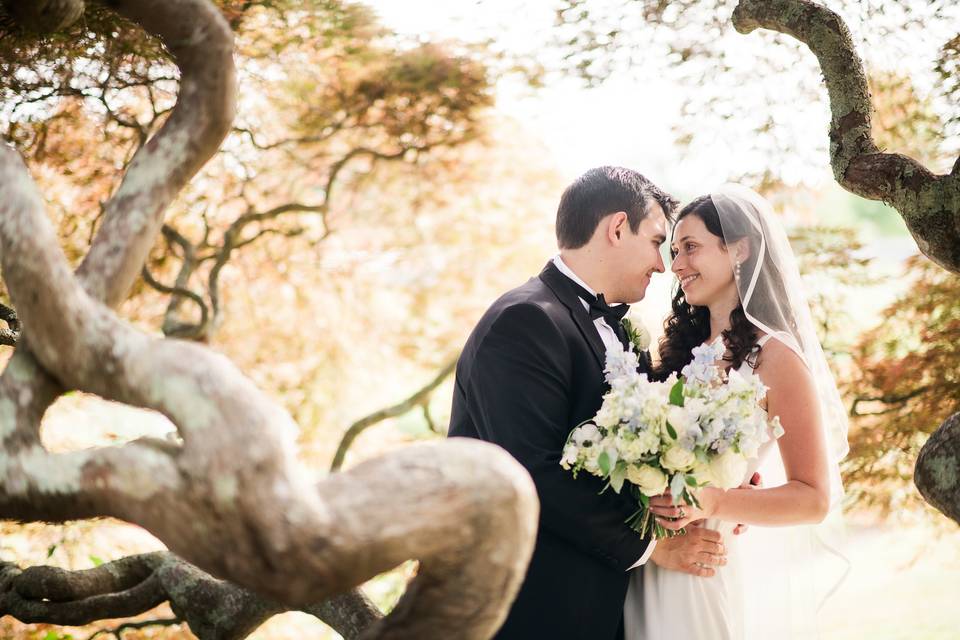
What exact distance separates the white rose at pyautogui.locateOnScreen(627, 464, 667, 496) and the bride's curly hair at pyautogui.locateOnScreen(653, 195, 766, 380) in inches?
32.0

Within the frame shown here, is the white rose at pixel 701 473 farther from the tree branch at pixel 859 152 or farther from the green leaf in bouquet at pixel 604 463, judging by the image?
the tree branch at pixel 859 152

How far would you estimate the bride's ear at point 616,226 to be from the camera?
3.22m

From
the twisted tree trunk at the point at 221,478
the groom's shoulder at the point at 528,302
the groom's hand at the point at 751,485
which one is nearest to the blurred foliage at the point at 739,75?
the groom's hand at the point at 751,485

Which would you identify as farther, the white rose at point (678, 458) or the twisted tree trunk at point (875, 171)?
the white rose at point (678, 458)

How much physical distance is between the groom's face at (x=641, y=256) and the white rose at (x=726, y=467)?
870 mm

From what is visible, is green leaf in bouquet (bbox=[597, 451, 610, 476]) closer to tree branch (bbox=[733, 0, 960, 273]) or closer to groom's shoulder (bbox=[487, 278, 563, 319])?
groom's shoulder (bbox=[487, 278, 563, 319])

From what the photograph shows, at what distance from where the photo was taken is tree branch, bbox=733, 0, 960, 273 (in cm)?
251

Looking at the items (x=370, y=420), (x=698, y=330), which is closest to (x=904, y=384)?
(x=698, y=330)

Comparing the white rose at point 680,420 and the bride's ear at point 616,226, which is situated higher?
the bride's ear at point 616,226

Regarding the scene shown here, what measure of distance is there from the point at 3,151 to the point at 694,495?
1.91 meters

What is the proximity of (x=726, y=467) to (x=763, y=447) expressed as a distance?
2.45ft

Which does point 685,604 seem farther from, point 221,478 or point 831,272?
point 831,272

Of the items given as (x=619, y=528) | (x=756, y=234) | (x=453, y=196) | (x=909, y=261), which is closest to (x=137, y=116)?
(x=453, y=196)

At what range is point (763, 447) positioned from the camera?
3.21 meters
